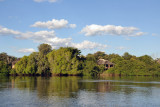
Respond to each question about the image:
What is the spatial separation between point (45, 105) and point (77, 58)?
78.5 metres

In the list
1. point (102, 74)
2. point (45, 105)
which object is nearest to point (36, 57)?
point (102, 74)

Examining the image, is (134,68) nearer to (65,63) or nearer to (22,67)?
(65,63)

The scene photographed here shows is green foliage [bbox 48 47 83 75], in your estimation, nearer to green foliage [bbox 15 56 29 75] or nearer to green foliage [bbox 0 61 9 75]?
green foliage [bbox 15 56 29 75]

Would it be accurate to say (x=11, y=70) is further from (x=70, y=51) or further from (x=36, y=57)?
(x=70, y=51)

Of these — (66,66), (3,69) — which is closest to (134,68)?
(66,66)

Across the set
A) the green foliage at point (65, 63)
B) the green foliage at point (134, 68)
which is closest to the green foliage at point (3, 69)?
the green foliage at point (65, 63)

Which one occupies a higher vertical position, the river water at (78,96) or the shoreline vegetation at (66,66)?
the shoreline vegetation at (66,66)

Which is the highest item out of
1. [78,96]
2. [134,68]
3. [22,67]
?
[22,67]

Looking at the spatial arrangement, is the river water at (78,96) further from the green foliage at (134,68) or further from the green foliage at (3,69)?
the green foliage at (134,68)

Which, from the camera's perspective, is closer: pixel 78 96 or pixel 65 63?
pixel 78 96

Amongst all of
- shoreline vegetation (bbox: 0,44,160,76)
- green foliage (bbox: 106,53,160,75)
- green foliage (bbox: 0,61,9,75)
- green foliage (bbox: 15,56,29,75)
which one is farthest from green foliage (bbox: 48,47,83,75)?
green foliage (bbox: 0,61,9,75)

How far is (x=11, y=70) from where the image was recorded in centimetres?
10200

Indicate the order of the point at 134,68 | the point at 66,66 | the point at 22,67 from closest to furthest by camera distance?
1. the point at 66,66
2. the point at 22,67
3. the point at 134,68

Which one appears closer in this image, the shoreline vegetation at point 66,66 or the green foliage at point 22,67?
the shoreline vegetation at point 66,66
